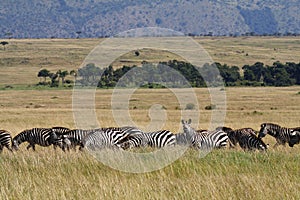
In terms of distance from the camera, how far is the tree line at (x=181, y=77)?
8562cm

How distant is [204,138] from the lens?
1602cm

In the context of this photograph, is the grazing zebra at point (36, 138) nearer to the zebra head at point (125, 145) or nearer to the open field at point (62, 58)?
the zebra head at point (125, 145)

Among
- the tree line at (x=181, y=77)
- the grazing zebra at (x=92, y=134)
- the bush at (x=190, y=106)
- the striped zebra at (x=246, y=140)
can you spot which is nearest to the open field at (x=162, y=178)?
the striped zebra at (x=246, y=140)

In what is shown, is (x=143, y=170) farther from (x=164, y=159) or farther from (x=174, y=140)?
(x=174, y=140)

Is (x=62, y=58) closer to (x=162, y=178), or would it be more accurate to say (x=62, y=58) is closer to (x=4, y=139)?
(x=4, y=139)

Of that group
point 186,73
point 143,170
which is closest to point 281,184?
point 143,170

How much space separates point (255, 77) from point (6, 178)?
86398 millimetres

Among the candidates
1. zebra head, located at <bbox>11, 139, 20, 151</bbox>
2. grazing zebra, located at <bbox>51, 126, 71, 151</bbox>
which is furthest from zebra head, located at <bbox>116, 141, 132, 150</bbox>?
zebra head, located at <bbox>11, 139, 20, 151</bbox>

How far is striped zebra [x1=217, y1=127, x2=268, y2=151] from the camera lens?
1541 centimetres

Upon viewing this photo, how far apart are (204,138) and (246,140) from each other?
1.22 m

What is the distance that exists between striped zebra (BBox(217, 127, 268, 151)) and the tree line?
6459 centimetres

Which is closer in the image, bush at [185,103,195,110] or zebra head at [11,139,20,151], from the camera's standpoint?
zebra head at [11,139,20,151]

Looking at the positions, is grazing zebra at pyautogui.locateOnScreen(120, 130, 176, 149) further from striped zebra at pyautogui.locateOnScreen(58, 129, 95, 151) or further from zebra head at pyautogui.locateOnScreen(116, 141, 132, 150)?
striped zebra at pyautogui.locateOnScreen(58, 129, 95, 151)

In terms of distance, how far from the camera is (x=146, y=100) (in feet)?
202
